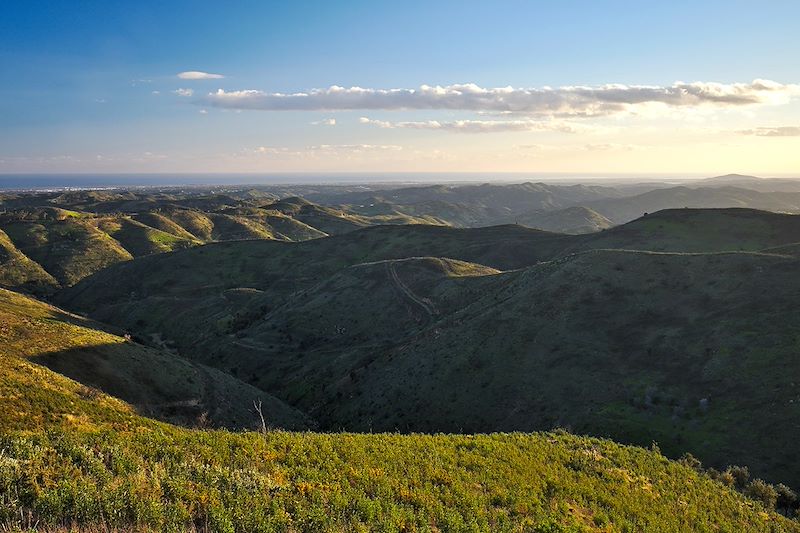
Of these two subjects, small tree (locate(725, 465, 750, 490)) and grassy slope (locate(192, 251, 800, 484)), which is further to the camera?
grassy slope (locate(192, 251, 800, 484))

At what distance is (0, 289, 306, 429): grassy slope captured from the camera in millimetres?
33781

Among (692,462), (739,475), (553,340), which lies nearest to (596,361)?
(553,340)

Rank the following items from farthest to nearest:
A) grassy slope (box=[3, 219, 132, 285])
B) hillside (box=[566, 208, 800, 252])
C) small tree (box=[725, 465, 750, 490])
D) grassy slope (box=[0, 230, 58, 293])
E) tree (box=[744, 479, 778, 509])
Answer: grassy slope (box=[3, 219, 132, 285])
grassy slope (box=[0, 230, 58, 293])
hillside (box=[566, 208, 800, 252])
small tree (box=[725, 465, 750, 490])
tree (box=[744, 479, 778, 509])

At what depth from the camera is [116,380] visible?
48.2 m

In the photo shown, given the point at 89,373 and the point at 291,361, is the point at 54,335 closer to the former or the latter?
the point at 89,373

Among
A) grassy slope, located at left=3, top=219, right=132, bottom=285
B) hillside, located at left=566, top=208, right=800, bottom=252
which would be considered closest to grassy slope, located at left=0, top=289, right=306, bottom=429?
hillside, located at left=566, top=208, right=800, bottom=252

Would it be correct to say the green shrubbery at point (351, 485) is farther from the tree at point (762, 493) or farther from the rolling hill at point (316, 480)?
the tree at point (762, 493)

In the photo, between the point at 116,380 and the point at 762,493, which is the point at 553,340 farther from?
the point at 116,380

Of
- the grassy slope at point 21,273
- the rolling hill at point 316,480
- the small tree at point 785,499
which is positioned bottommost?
the grassy slope at point 21,273

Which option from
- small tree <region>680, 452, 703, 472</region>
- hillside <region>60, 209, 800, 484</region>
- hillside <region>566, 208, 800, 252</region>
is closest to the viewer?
small tree <region>680, 452, 703, 472</region>

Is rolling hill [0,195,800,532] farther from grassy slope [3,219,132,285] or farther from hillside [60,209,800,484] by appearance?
grassy slope [3,219,132,285]

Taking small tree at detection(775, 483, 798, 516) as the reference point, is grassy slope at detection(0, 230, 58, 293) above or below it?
below

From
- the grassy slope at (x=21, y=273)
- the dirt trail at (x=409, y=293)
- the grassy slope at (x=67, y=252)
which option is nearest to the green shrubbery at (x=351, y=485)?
the dirt trail at (x=409, y=293)

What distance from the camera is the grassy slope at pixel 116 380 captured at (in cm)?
3378
